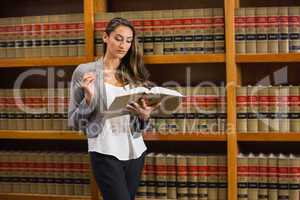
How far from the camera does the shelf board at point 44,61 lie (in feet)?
8.16

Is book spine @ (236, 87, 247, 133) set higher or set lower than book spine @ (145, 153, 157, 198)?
higher

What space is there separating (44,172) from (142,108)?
→ 950 millimetres

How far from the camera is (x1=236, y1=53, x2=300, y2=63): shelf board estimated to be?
2277 millimetres

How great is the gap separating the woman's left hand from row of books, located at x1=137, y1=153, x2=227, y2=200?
515 mm

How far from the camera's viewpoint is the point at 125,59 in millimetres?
2164

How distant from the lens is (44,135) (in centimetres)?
257

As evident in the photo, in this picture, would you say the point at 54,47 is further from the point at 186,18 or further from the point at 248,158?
the point at 248,158

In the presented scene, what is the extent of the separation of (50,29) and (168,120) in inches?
33.7

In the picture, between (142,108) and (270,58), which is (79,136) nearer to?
(142,108)

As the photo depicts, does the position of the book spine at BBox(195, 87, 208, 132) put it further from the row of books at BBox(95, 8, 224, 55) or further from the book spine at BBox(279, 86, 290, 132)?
the book spine at BBox(279, 86, 290, 132)

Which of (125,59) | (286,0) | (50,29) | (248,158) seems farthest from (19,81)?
(286,0)

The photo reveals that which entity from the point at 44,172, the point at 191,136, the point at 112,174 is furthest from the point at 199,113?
the point at 44,172

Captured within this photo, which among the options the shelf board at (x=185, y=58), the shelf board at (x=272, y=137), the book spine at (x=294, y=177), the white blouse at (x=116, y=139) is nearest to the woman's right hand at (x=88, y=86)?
the white blouse at (x=116, y=139)

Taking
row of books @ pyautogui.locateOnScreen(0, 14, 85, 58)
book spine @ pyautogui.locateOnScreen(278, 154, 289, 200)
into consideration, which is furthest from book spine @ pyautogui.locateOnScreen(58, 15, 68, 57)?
book spine @ pyautogui.locateOnScreen(278, 154, 289, 200)
